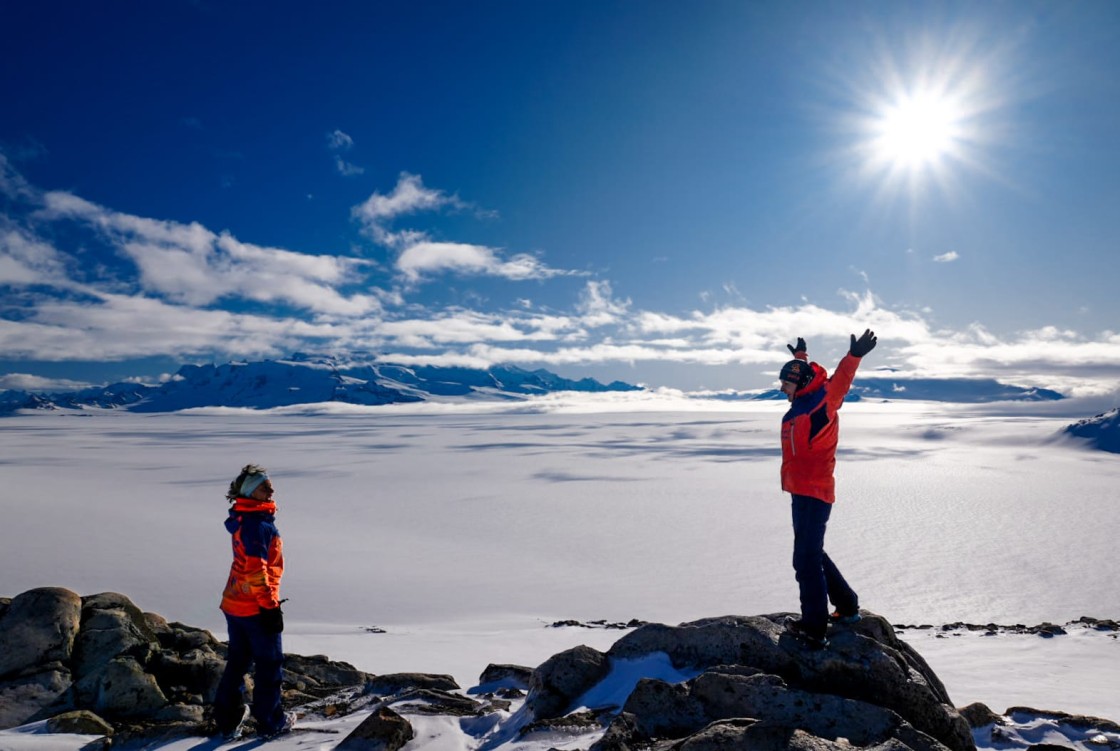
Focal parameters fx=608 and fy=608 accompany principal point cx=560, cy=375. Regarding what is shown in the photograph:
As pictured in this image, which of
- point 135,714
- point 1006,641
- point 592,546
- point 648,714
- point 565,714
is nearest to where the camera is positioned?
point 648,714

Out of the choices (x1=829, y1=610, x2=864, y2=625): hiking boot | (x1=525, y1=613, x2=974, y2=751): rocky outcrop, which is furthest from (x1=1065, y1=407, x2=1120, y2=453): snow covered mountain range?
(x1=525, y1=613, x2=974, y2=751): rocky outcrop

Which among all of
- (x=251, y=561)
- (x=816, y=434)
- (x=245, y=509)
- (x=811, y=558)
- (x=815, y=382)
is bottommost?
(x=811, y=558)

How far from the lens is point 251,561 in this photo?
4.75 meters

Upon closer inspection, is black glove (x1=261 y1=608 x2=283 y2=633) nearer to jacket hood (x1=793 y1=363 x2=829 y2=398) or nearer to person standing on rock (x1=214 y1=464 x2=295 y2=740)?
person standing on rock (x1=214 y1=464 x2=295 y2=740)

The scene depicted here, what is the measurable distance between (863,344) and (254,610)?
525 centimetres

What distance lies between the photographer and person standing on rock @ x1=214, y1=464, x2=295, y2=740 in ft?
15.6

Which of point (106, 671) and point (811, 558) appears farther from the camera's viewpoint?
point (106, 671)

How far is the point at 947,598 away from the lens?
20.2 m

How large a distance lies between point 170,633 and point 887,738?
7.86 m

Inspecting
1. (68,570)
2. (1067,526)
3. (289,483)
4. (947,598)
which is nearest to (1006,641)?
(947,598)

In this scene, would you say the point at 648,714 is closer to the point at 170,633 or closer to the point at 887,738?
the point at 887,738

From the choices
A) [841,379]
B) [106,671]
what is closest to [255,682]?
[106,671]

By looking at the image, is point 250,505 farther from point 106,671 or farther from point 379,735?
point 106,671

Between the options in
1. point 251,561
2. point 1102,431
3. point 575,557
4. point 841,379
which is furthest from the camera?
point 1102,431
